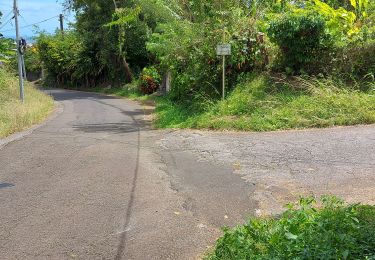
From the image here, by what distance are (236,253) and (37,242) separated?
2263 millimetres

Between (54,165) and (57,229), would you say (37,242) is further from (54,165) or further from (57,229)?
(54,165)

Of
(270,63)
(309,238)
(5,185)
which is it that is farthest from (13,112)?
(309,238)

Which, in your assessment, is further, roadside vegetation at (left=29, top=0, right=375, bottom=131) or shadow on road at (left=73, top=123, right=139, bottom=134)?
shadow on road at (left=73, top=123, right=139, bottom=134)

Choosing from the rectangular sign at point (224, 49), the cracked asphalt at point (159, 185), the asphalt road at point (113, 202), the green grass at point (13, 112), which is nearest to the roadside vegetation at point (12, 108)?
the green grass at point (13, 112)

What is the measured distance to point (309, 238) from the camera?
3707 mm

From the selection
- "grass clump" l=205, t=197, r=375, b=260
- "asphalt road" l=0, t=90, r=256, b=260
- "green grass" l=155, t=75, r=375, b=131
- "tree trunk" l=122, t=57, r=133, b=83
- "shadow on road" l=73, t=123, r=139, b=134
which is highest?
"tree trunk" l=122, t=57, r=133, b=83

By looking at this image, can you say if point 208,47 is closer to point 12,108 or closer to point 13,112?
point 13,112

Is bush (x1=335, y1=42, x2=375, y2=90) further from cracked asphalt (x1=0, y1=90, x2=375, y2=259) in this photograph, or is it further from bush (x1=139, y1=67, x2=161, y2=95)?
bush (x1=139, y1=67, x2=161, y2=95)

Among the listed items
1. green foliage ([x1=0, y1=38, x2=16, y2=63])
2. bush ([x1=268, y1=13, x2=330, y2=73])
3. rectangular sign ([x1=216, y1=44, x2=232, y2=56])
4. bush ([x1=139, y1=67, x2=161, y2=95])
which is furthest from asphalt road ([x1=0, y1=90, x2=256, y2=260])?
bush ([x1=139, y1=67, x2=161, y2=95])

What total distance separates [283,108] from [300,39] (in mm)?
2573

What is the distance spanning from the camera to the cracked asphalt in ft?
15.5

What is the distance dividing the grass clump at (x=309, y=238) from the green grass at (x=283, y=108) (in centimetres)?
636

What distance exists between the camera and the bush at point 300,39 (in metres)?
12.4

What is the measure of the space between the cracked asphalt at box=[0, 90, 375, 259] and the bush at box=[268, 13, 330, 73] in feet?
12.4
